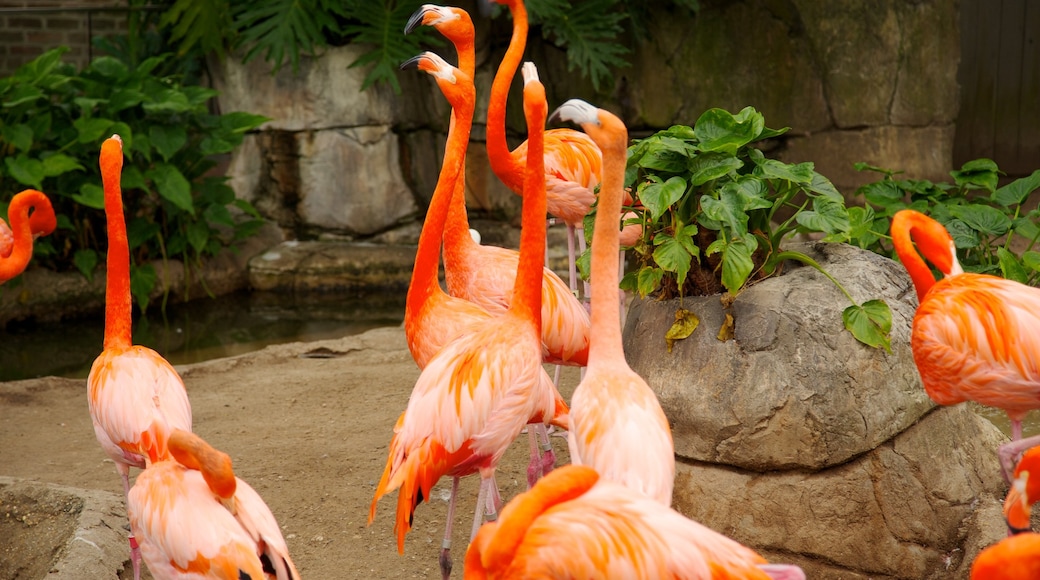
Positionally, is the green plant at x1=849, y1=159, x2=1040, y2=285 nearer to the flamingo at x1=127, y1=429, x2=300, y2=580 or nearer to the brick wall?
the flamingo at x1=127, y1=429, x2=300, y2=580

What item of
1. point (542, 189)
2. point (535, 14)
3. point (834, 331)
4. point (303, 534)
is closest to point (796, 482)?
point (834, 331)

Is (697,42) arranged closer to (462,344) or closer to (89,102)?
(89,102)

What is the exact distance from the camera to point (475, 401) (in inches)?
111

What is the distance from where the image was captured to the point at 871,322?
125 inches

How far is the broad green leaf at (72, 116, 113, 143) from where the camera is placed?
702cm

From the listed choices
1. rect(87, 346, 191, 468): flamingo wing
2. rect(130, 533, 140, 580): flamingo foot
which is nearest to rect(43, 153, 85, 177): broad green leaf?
rect(87, 346, 191, 468): flamingo wing

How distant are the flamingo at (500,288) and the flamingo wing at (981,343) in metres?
1.11

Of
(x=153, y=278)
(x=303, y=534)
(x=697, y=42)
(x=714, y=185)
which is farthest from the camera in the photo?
(x=697, y=42)

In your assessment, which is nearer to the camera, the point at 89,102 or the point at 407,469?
the point at 407,469

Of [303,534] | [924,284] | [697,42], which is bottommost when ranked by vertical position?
[303,534]

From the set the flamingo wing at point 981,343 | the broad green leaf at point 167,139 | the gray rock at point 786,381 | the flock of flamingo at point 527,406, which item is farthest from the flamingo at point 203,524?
the broad green leaf at point 167,139

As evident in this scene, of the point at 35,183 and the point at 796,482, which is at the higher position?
the point at 35,183

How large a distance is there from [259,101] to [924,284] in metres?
6.17

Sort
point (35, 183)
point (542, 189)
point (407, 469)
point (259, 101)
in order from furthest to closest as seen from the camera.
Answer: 1. point (259, 101)
2. point (35, 183)
3. point (542, 189)
4. point (407, 469)
